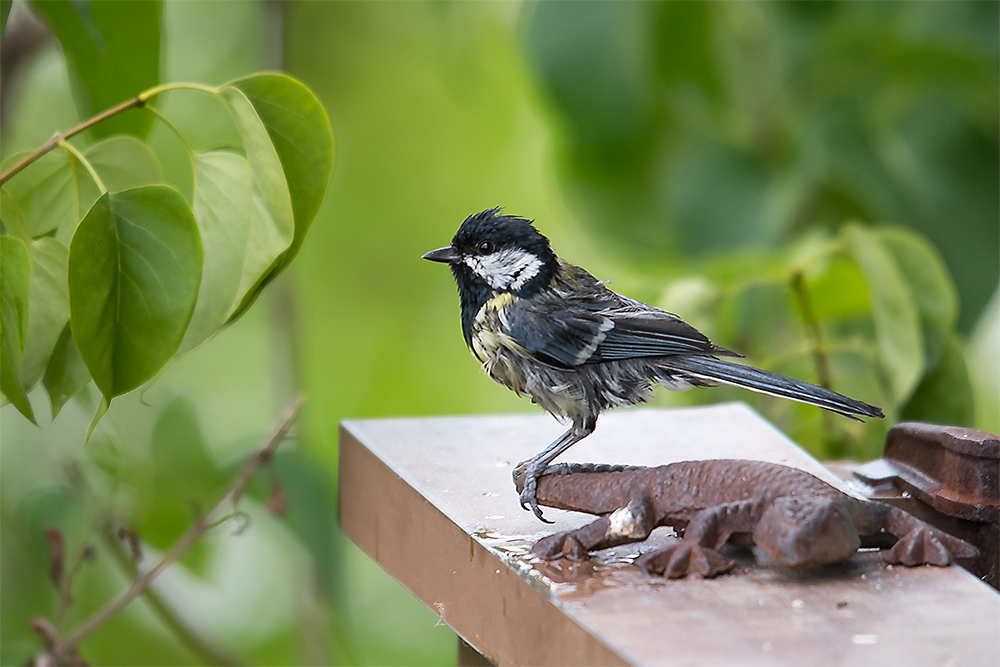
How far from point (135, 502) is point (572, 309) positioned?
98 cm

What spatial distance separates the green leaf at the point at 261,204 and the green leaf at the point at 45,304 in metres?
0.19

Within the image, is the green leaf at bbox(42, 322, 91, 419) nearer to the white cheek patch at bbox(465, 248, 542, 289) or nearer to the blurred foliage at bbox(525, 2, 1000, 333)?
the white cheek patch at bbox(465, 248, 542, 289)

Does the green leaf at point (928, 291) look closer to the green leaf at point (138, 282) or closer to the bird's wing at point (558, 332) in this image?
the bird's wing at point (558, 332)

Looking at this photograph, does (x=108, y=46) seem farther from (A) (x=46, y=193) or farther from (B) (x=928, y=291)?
(B) (x=928, y=291)

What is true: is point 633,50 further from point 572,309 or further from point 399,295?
point 399,295

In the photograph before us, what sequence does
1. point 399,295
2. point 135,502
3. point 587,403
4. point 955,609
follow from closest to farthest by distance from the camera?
1. point 955,609
2. point 587,403
3. point 135,502
4. point 399,295

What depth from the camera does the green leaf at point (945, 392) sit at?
4.64 ft

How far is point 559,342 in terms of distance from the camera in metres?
0.91

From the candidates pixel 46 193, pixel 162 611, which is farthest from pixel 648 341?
pixel 162 611

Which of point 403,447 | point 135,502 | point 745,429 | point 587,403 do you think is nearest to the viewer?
point 587,403

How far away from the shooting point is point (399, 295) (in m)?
3.43

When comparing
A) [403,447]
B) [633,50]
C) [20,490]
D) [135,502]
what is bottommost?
[20,490]

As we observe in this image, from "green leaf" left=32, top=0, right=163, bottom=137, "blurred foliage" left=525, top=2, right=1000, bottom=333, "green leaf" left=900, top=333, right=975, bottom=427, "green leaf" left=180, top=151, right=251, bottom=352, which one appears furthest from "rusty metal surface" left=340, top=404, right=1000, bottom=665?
"blurred foliage" left=525, top=2, right=1000, bottom=333

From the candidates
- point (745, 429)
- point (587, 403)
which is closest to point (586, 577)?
point (587, 403)
